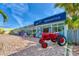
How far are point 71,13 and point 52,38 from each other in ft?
1.29

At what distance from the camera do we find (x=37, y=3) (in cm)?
271

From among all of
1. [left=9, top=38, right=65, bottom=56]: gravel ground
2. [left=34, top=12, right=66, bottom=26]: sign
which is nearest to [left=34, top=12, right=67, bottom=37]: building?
[left=34, top=12, right=66, bottom=26]: sign

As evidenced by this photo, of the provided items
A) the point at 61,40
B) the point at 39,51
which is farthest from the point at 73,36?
the point at 39,51

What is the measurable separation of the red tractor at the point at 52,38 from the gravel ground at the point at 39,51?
53mm

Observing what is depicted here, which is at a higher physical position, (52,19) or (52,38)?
(52,19)

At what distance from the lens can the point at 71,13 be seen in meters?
2.72

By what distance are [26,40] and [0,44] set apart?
0.33 m

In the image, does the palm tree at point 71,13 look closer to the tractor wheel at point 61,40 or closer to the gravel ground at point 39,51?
the tractor wheel at point 61,40

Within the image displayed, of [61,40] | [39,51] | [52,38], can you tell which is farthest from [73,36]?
[39,51]

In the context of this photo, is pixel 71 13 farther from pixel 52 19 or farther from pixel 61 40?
pixel 61 40

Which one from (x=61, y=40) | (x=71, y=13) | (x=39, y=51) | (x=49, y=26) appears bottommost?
(x=39, y=51)

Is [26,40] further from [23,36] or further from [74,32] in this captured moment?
[74,32]

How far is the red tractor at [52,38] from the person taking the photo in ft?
8.91

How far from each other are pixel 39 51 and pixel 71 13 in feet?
2.03
